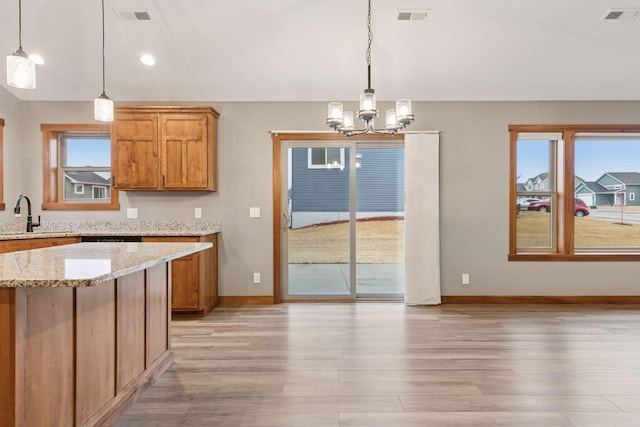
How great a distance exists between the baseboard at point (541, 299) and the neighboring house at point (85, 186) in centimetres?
446

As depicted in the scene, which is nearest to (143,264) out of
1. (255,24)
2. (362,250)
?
(255,24)

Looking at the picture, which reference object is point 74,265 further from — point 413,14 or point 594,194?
point 594,194

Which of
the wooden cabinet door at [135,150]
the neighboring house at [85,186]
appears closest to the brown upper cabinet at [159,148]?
the wooden cabinet door at [135,150]

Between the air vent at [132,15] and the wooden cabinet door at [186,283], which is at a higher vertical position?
the air vent at [132,15]

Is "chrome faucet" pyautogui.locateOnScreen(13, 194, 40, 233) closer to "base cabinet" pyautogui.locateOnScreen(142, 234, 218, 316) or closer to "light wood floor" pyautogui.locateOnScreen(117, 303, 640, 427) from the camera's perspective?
"base cabinet" pyautogui.locateOnScreen(142, 234, 218, 316)

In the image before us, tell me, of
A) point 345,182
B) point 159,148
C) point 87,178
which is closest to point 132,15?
point 159,148

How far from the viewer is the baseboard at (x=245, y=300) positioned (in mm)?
4465

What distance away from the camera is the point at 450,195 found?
4.48 metres

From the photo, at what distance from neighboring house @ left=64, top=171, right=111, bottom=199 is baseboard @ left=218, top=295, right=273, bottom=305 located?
1.98 m

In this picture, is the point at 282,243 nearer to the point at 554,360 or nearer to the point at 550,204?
the point at 554,360

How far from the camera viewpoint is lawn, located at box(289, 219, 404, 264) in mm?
4609

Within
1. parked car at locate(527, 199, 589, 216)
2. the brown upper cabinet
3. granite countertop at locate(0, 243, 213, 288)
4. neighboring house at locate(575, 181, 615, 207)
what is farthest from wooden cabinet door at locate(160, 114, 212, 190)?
neighboring house at locate(575, 181, 615, 207)

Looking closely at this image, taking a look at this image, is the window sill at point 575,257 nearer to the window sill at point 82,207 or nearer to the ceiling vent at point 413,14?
the ceiling vent at point 413,14

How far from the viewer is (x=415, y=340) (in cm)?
318
